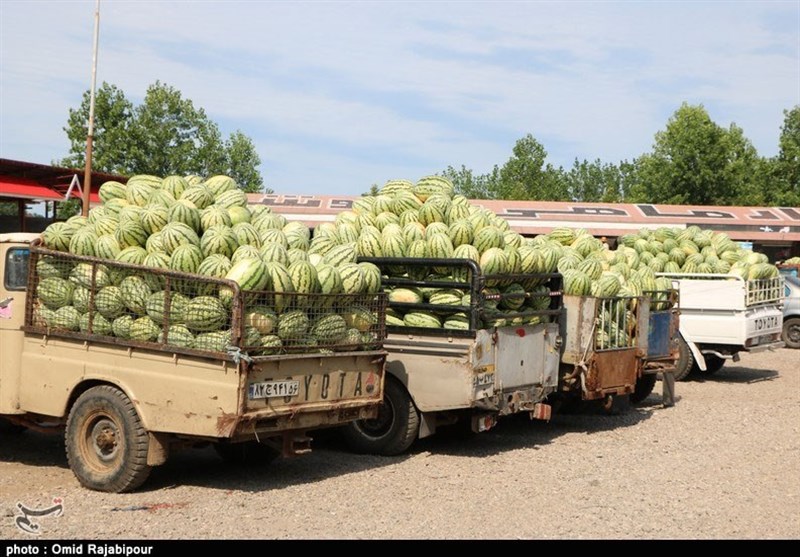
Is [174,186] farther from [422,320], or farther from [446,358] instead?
[446,358]

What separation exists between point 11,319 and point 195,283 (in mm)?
1911

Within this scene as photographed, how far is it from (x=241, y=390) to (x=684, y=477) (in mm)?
4202

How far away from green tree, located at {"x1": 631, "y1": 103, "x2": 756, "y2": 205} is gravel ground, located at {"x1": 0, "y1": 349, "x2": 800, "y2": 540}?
48590 mm

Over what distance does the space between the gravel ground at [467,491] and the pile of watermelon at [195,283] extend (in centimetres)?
124

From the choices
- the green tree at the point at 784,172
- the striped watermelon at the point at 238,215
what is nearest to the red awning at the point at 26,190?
the striped watermelon at the point at 238,215

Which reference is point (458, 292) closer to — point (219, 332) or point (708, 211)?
point (219, 332)

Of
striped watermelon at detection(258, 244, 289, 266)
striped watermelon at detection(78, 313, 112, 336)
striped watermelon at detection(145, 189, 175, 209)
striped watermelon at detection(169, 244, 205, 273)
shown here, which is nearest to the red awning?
striped watermelon at detection(145, 189, 175, 209)

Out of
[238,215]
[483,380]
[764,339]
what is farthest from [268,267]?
Result: [764,339]

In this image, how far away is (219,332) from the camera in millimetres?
7805

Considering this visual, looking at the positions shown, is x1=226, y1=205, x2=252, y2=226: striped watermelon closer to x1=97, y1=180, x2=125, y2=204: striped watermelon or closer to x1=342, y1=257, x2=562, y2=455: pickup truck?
x1=97, y1=180, x2=125, y2=204: striped watermelon

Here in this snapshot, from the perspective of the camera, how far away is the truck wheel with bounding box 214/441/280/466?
9.26 meters

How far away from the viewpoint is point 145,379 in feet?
26.2

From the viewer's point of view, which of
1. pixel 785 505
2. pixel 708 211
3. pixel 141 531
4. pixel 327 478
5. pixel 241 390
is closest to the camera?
pixel 141 531

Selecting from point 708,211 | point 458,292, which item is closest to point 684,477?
point 458,292
